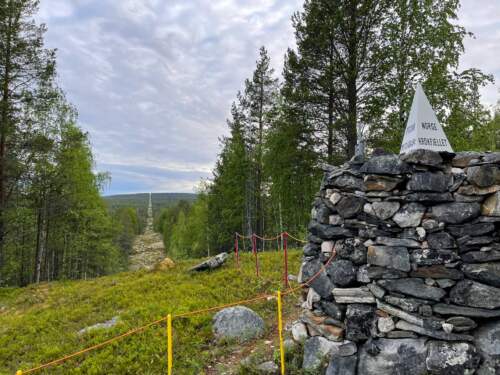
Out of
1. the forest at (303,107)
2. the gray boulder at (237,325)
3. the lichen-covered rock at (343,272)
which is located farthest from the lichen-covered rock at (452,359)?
the forest at (303,107)

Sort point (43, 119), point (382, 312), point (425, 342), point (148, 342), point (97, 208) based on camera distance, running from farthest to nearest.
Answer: point (97, 208)
point (43, 119)
point (148, 342)
point (382, 312)
point (425, 342)

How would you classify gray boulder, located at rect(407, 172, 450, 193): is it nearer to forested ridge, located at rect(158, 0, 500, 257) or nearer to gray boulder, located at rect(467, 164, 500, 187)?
gray boulder, located at rect(467, 164, 500, 187)

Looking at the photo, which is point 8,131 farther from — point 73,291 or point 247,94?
point 247,94

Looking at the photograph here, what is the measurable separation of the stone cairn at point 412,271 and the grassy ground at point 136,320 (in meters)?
2.12

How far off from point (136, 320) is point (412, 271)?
6603 mm

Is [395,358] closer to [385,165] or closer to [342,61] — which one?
[385,165]

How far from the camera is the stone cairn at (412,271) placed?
3.89 meters

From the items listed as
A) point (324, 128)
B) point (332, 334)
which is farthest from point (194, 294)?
point (324, 128)

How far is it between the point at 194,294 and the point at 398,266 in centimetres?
680

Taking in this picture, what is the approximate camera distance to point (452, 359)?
3838 mm

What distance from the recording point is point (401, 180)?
14.4 ft

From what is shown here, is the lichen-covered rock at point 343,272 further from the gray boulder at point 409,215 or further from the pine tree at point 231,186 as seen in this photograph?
the pine tree at point 231,186

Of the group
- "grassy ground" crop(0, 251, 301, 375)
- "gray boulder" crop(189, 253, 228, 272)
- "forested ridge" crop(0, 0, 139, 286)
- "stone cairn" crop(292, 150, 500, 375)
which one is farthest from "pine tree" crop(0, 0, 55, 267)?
"stone cairn" crop(292, 150, 500, 375)

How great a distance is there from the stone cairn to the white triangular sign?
0.37 meters
